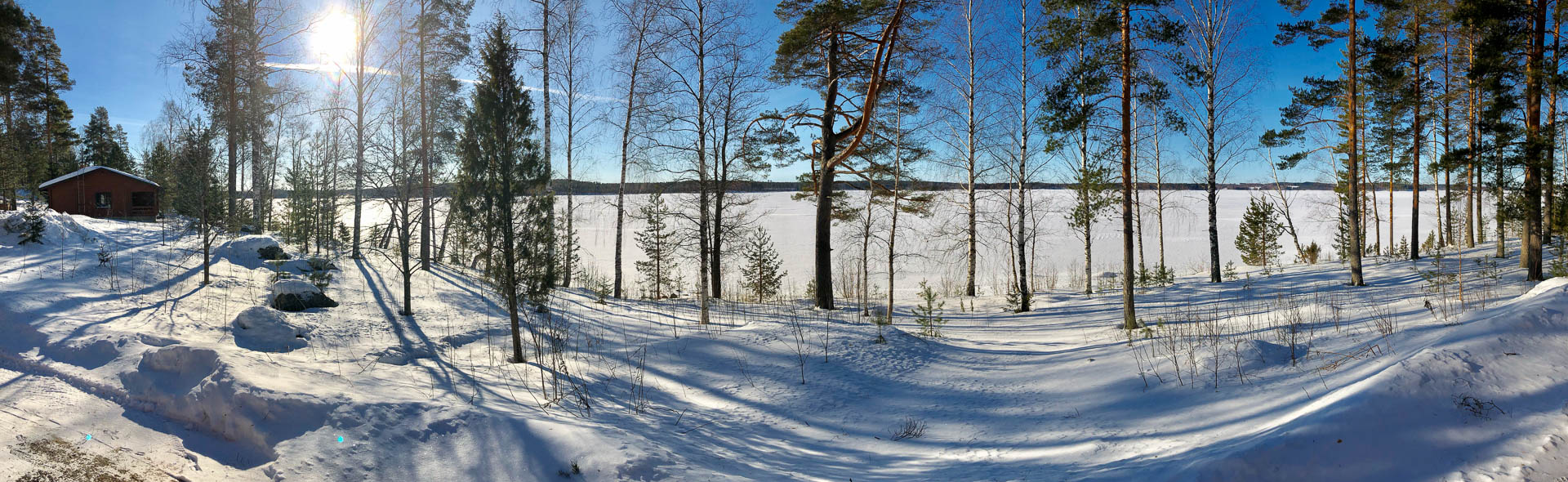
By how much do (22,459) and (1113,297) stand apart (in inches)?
781

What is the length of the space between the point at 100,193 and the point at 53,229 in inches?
895

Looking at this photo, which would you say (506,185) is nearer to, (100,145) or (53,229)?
(53,229)

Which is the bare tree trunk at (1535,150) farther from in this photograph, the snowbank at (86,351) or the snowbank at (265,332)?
the snowbank at (86,351)

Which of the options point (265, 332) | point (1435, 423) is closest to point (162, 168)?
point (265, 332)

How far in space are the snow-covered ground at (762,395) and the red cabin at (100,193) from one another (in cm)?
2456

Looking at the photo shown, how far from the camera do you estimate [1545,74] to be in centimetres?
1277

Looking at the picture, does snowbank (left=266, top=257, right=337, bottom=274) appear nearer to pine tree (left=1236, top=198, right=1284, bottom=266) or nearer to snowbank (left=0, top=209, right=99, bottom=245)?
snowbank (left=0, top=209, right=99, bottom=245)

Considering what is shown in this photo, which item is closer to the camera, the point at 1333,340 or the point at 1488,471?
the point at 1488,471

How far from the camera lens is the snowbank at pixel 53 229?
1195cm

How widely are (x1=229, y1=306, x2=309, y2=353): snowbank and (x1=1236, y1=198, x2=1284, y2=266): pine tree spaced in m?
31.0

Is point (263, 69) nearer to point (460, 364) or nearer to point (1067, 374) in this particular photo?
point (460, 364)

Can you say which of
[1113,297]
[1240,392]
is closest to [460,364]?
[1240,392]

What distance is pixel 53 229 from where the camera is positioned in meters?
12.8

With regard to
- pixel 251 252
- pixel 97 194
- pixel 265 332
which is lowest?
pixel 265 332
